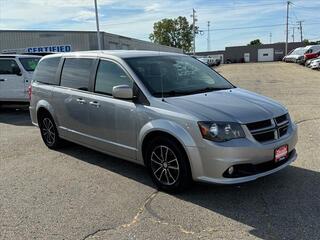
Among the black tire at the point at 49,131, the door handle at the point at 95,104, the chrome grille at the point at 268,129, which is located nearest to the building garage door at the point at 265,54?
the black tire at the point at 49,131

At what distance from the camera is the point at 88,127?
6625 millimetres

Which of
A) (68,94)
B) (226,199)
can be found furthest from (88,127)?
(226,199)

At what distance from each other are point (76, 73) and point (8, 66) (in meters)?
7.61

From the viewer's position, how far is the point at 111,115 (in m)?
6.07

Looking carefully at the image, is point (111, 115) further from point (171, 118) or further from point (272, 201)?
point (272, 201)

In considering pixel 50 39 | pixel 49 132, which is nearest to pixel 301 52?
pixel 50 39

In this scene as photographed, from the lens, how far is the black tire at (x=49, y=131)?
7820 millimetres

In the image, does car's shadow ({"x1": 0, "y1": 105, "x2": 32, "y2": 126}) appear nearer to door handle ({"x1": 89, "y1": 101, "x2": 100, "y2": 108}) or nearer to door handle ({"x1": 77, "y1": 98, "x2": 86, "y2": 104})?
door handle ({"x1": 77, "y1": 98, "x2": 86, "y2": 104})

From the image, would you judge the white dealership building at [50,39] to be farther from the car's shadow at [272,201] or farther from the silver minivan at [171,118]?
the car's shadow at [272,201]

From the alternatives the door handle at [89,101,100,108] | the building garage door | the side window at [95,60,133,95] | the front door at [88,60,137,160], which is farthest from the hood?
the building garage door

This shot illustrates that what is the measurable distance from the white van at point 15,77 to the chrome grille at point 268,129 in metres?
9.77

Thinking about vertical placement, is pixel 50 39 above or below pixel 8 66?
above

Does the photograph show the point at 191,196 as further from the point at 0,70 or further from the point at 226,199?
the point at 0,70

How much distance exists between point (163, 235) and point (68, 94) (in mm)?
3542
